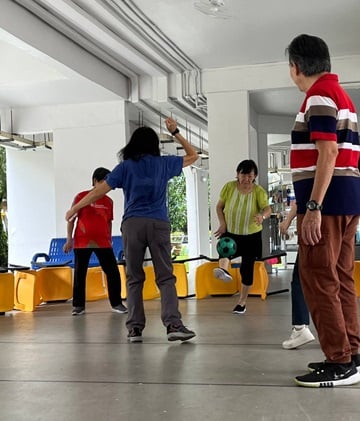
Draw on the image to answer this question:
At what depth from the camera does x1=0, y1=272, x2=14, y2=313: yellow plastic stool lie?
607cm

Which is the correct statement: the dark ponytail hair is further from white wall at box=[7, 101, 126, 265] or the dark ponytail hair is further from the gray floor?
white wall at box=[7, 101, 126, 265]

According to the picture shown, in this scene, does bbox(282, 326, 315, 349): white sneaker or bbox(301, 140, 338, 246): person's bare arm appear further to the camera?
bbox(282, 326, 315, 349): white sneaker

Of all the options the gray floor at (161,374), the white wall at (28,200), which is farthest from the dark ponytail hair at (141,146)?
the white wall at (28,200)

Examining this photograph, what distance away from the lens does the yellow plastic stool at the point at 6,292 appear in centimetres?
607

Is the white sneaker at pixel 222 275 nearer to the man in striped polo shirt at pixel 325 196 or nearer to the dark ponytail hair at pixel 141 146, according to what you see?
the dark ponytail hair at pixel 141 146

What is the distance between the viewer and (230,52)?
8070 mm

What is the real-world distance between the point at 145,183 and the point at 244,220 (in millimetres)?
1680

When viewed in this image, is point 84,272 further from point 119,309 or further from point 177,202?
point 177,202

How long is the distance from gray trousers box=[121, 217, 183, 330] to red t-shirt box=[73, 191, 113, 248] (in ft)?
5.62

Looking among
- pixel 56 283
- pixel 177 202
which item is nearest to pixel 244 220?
pixel 56 283

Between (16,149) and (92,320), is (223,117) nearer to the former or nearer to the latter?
A: (92,320)

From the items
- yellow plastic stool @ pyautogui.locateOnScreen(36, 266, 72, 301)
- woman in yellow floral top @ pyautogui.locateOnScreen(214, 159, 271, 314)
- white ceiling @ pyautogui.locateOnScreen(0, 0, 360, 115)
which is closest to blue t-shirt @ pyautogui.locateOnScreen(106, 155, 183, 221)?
woman in yellow floral top @ pyautogui.locateOnScreen(214, 159, 271, 314)

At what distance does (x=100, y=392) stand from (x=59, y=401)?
0.71 feet

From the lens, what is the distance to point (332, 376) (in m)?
2.84
